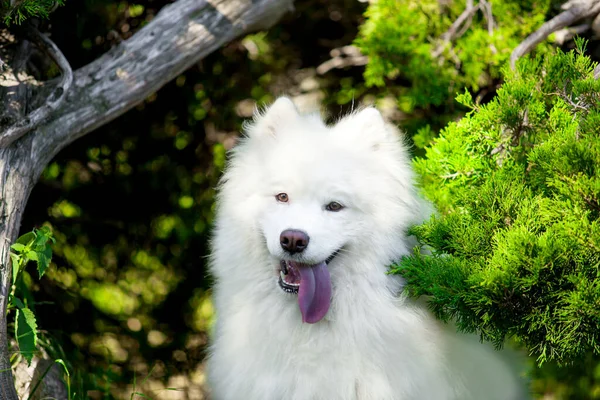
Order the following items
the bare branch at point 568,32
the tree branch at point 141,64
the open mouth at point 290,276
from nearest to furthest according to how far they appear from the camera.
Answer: the open mouth at point 290,276
the tree branch at point 141,64
the bare branch at point 568,32

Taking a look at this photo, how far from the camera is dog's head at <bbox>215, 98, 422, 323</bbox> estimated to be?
3086 mm

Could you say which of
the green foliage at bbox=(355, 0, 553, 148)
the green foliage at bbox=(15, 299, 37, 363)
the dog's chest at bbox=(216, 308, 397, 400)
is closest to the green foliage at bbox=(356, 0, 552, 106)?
the green foliage at bbox=(355, 0, 553, 148)

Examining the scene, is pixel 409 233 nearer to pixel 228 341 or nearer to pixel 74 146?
pixel 228 341

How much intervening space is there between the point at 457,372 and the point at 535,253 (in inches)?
44.8

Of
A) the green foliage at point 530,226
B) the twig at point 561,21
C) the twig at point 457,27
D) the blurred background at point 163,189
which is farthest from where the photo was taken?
the blurred background at point 163,189

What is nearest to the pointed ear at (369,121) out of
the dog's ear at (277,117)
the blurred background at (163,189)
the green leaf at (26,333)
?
the dog's ear at (277,117)

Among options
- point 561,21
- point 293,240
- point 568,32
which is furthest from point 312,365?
point 568,32

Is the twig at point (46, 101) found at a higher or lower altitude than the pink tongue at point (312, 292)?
higher

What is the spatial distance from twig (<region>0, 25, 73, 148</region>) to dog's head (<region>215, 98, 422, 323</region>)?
3.66ft

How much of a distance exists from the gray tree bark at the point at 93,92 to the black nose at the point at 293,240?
1477 mm

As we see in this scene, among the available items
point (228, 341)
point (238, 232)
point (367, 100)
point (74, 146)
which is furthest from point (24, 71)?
point (367, 100)

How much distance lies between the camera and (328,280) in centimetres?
317

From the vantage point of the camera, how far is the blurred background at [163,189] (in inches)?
198

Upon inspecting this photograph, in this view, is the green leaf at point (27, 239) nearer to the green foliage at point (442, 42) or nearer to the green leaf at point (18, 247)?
the green leaf at point (18, 247)
